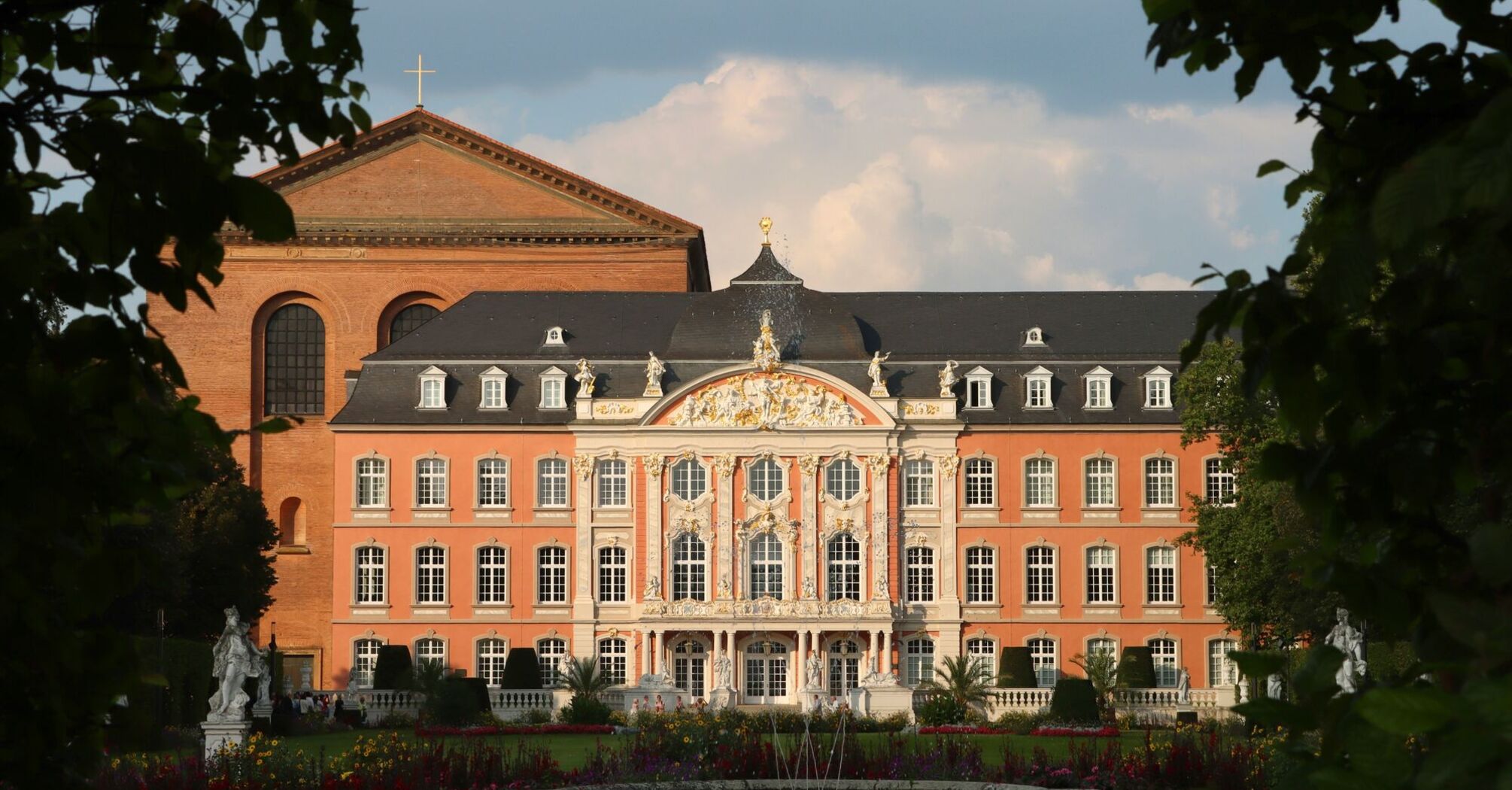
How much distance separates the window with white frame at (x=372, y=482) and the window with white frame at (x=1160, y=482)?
21014mm

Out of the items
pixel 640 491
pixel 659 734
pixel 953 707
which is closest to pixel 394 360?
pixel 640 491

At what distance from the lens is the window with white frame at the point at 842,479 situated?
54.6m

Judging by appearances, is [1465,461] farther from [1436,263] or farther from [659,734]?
[659,734]

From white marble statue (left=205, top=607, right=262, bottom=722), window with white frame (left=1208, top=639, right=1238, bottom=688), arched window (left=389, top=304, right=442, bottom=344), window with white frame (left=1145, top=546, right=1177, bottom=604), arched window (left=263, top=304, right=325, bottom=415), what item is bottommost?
window with white frame (left=1208, top=639, right=1238, bottom=688)

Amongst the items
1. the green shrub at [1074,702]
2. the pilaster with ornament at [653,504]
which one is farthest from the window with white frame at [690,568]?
the green shrub at [1074,702]

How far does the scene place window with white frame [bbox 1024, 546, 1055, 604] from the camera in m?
54.9

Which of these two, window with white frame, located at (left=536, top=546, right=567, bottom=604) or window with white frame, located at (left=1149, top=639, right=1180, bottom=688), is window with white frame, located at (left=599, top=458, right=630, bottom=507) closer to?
window with white frame, located at (left=536, top=546, right=567, bottom=604)

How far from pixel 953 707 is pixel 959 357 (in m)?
14.6

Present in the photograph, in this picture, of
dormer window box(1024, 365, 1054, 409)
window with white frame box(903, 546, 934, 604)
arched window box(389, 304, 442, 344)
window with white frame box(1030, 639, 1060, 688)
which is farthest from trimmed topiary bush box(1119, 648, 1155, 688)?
arched window box(389, 304, 442, 344)

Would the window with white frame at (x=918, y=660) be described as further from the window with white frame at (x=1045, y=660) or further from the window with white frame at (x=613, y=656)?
the window with white frame at (x=613, y=656)

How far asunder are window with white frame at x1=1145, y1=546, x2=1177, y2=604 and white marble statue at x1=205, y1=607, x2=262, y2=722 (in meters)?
27.7

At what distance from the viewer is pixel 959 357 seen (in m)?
55.9

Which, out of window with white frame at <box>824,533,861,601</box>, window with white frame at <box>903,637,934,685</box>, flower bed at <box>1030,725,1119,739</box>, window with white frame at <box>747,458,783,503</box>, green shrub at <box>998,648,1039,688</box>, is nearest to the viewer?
flower bed at <box>1030,725,1119,739</box>

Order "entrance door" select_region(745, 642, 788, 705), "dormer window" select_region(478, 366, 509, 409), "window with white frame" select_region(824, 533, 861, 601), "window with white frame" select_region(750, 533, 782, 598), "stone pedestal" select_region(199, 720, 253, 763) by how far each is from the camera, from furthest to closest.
Result: "dormer window" select_region(478, 366, 509, 409)
"window with white frame" select_region(824, 533, 861, 601)
"window with white frame" select_region(750, 533, 782, 598)
"entrance door" select_region(745, 642, 788, 705)
"stone pedestal" select_region(199, 720, 253, 763)
